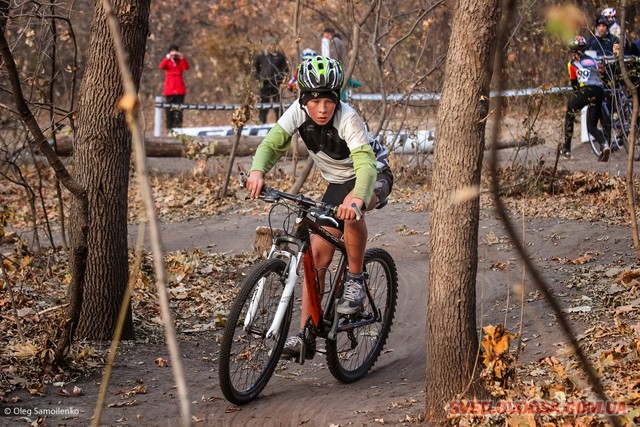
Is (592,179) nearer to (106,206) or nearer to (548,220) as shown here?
(548,220)

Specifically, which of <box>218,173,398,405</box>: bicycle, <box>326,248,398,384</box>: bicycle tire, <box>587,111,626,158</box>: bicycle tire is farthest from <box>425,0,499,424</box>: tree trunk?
<box>587,111,626,158</box>: bicycle tire

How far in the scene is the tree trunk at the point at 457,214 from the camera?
14.6 feet

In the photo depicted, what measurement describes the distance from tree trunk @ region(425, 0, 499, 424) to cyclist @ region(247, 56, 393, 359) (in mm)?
837

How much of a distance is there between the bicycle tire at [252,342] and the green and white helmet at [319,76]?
1093mm

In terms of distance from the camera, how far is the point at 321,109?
5551 millimetres

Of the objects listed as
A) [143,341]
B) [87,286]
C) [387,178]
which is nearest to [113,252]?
[87,286]

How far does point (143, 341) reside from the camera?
6828 millimetres

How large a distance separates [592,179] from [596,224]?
232 cm

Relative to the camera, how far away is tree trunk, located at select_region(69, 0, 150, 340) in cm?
632

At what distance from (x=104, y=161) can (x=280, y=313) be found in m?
1.88

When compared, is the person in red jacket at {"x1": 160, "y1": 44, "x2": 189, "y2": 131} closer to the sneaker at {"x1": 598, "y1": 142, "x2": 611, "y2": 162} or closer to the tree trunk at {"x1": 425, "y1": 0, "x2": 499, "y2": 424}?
the sneaker at {"x1": 598, "y1": 142, "x2": 611, "y2": 162}

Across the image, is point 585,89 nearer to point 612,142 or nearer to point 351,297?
point 612,142

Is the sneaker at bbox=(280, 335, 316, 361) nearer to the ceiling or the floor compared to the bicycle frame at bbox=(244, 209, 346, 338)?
nearer to the floor

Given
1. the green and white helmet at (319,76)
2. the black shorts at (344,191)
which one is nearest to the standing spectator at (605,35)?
the black shorts at (344,191)
